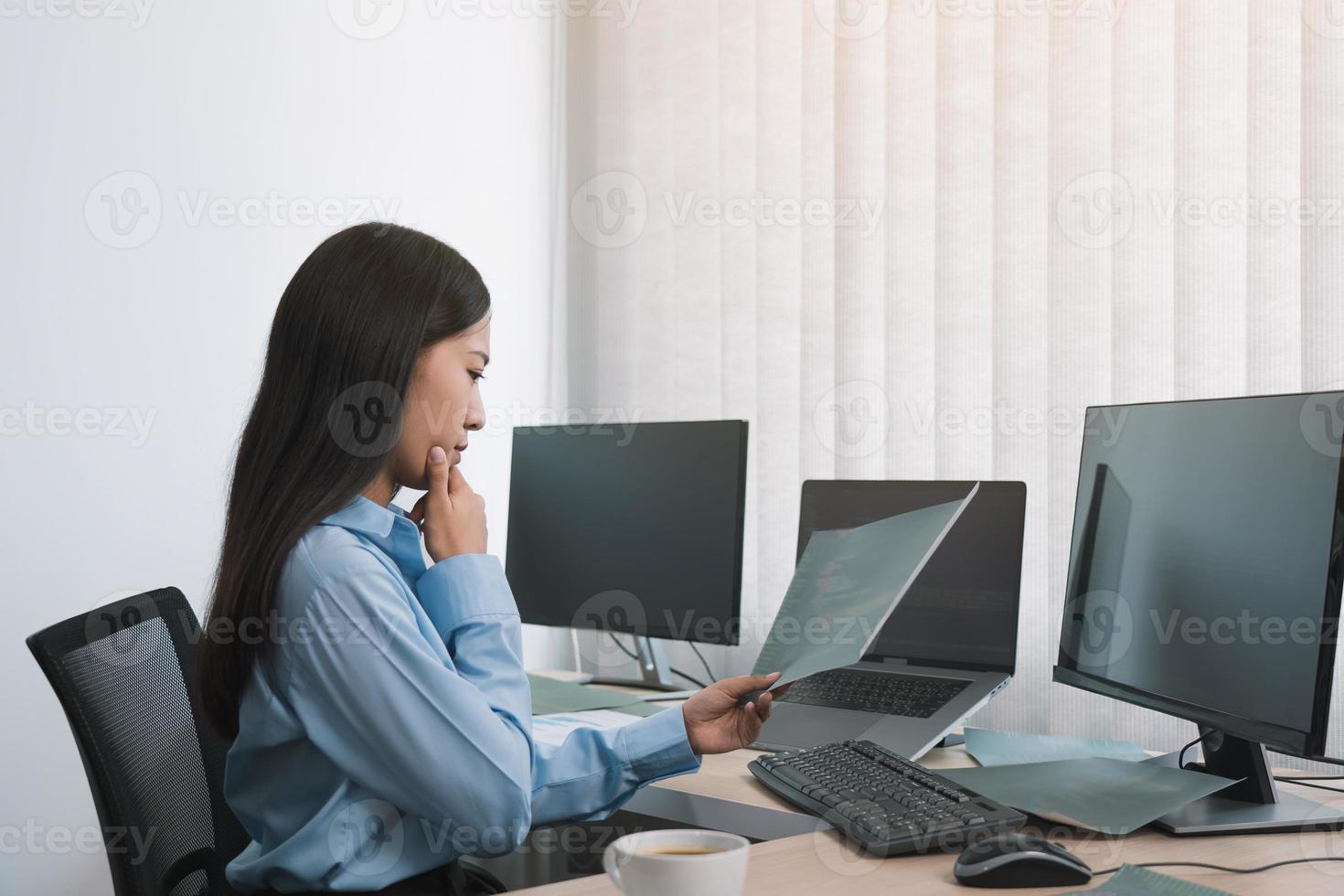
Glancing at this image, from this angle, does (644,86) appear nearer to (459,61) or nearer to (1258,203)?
(459,61)

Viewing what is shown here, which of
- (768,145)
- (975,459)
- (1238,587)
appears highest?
(768,145)

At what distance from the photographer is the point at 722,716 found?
45.4 inches

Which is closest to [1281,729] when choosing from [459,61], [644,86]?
[644,86]

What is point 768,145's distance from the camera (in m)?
2.00

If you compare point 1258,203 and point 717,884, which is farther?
point 1258,203

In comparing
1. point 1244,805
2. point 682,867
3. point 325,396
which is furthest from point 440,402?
point 1244,805

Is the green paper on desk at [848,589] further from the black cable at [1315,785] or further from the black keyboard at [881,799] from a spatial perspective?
the black cable at [1315,785]

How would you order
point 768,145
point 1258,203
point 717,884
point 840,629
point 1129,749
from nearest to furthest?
point 717,884 → point 840,629 → point 1129,749 → point 1258,203 → point 768,145

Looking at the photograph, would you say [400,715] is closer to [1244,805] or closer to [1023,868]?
[1023,868]

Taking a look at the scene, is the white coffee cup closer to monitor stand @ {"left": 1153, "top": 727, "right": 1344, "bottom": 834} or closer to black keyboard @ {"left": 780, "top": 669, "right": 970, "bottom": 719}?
→ monitor stand @ {"left": 1153, "top": 727, "right": 1344, "bottom": 834}

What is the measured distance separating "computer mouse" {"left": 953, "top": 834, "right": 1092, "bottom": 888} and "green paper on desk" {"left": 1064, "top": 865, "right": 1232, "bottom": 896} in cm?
2

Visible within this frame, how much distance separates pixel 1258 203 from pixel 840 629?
3.19ft

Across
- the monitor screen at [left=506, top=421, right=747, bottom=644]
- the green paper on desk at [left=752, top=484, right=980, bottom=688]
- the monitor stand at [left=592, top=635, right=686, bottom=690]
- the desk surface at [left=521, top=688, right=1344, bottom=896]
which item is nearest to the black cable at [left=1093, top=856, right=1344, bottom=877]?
the desk surface at [left=521, top=688, right=1344, bottom=896]

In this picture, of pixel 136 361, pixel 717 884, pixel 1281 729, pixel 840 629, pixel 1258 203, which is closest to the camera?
pixel 717 884
